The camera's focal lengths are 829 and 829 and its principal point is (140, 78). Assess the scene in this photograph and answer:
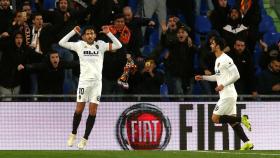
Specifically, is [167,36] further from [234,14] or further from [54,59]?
[54,59]

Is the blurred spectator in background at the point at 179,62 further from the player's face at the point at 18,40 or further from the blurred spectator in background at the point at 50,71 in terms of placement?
the player's face at the point at 18,40

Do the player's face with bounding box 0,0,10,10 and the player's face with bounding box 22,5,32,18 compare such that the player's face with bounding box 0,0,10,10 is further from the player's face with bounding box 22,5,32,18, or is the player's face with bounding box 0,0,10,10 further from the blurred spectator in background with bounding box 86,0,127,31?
the blurred spectator in background with bounding box 86,0,127,31

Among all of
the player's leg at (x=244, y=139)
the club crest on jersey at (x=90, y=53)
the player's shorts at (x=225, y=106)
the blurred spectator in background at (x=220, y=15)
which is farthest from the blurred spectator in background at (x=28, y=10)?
the player's leg at (x=244, y=139)

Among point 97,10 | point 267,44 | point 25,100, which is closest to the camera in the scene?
point 25,100

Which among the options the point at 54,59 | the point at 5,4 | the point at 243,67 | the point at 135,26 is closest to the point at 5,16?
the point at 5,4

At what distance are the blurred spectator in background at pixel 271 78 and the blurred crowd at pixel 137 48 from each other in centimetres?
2

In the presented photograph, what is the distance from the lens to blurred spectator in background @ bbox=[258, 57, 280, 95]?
19.0 m

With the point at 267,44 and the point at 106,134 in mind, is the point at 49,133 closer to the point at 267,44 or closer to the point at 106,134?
the point at 106,134

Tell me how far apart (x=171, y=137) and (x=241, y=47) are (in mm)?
2652

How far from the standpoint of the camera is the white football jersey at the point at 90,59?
16438mm

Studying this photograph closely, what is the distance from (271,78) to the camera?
1905 centimetres

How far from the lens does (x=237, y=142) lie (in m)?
18.5

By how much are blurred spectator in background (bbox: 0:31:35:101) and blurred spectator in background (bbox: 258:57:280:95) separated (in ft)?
17.6

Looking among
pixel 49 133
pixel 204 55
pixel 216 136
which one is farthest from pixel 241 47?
pixel 49 133
